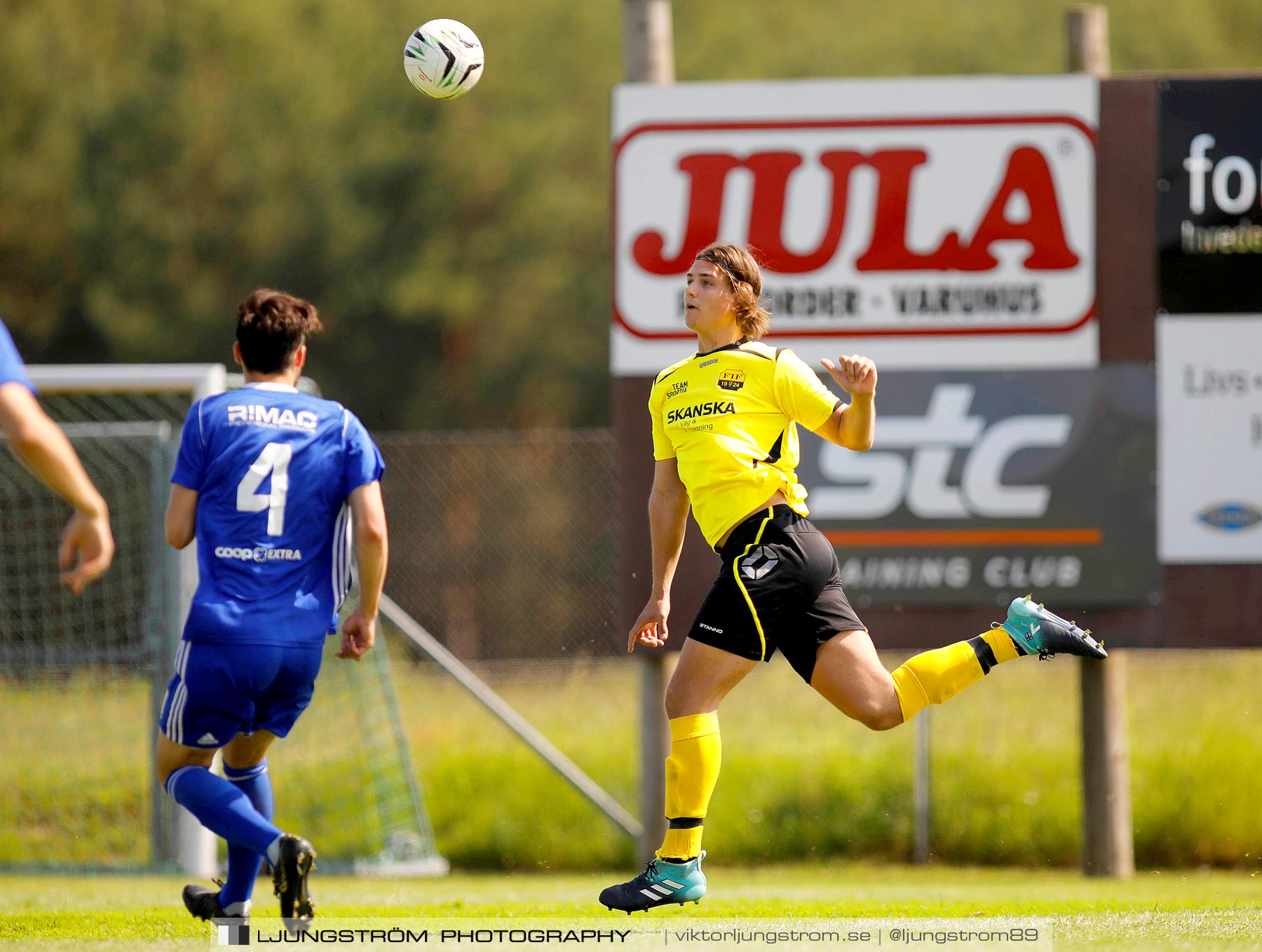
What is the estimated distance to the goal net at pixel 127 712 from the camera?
8281mm

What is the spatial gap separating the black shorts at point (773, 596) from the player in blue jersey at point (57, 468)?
6.27 feet

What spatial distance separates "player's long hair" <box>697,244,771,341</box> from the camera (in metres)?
5.02

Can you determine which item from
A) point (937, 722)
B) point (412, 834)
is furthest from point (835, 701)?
point (937, 722)

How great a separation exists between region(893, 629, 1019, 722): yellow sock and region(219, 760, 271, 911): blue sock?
7.17ft

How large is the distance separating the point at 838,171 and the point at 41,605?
5.85 m

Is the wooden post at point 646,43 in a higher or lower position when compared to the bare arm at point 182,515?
higher

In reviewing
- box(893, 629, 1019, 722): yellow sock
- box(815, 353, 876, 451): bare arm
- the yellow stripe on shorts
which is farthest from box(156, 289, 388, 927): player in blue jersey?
box(893, 629, 1019, 722): yellow sock

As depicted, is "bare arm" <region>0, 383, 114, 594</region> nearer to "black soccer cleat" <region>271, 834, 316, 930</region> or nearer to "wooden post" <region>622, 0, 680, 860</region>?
"black soccer cleat" <region>271, 834, 316, 930</region>

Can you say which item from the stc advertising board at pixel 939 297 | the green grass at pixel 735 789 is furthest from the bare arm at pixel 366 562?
the green grass at pixel 735 789

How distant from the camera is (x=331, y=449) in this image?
4754 mm

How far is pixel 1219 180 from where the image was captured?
25.3 ft

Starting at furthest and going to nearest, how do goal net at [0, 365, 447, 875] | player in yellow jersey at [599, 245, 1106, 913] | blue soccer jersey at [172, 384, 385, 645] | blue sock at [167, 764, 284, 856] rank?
goal net at [0, 365, 447, 875] < player in yellow jersey at [599, 245, 1106, 913] < blue soccer jersey at [172, 384, 385, 645] < blue sock at [167, 764, 284, 856]

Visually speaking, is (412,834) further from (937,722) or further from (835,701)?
(835,701)

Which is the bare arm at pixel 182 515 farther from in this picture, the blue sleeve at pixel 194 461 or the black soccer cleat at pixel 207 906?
the black soccer cleat at pixel 207 906
